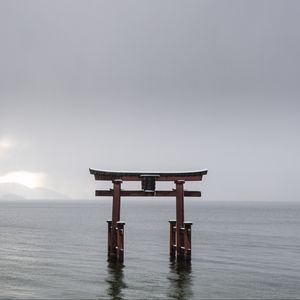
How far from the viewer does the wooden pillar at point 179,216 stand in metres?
30.7

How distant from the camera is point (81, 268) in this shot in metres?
31.9

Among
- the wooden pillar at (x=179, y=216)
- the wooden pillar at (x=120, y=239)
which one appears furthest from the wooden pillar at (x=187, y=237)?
the wooden pillar at (x=120, y=239)

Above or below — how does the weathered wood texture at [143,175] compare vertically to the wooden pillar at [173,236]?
above

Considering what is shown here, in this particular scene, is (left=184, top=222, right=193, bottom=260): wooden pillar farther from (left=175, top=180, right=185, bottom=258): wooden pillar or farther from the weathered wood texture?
the weathered wood texture

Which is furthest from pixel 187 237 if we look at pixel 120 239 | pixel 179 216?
pixel 120 239

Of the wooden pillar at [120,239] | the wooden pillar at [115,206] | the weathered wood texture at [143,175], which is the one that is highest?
the weathered wood texture at [143,175]

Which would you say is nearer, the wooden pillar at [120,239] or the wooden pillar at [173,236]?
the wooden pillar at [120,239]

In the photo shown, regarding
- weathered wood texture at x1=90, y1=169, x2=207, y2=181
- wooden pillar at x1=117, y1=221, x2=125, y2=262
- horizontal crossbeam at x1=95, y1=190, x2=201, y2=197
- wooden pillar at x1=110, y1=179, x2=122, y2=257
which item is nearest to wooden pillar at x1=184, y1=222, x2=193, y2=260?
horizontal crossbeam at x1=95, y1=190, x2=201, y2=197

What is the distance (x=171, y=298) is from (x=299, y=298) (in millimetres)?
5900

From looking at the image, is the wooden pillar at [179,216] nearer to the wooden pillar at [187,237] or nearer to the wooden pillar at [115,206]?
the wooden pillar at [187,237]

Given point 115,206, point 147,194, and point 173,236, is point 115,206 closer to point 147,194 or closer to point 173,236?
point 147,194

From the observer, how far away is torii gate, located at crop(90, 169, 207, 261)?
3000 centimetres

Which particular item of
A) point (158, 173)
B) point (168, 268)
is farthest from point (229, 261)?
point (158, 173)

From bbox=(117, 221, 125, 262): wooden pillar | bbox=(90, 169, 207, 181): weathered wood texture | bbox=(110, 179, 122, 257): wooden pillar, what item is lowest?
bbox=(117, 221, 125, 262): wooden pillar
